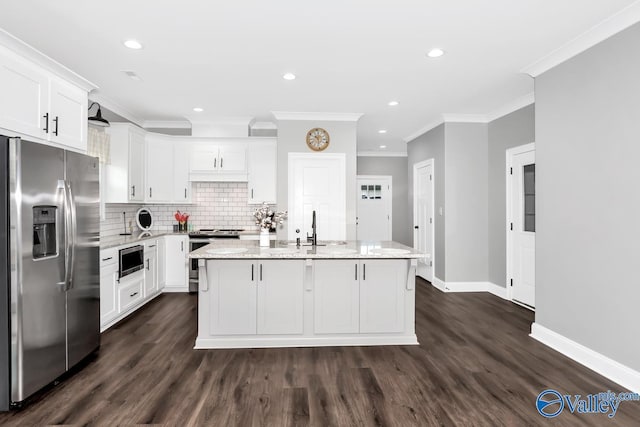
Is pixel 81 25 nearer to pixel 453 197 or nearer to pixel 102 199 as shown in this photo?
pixel 102 199

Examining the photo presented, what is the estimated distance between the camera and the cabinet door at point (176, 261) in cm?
511

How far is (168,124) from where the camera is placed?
551 cm

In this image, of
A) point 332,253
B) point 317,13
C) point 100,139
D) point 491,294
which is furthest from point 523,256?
point 100,139

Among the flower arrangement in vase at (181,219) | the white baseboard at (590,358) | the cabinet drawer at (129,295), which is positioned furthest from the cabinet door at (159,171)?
the white baseboard at (590,358)

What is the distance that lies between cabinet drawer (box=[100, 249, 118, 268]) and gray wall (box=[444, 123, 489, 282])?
454 centimetres

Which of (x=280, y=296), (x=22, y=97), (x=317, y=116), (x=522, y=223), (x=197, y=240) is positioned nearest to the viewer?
(x=22, y=97)

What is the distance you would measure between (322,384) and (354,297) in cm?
93

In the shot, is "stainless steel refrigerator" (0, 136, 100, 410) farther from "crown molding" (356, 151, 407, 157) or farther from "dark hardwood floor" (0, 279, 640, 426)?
→ "crown molding" (356, 151, 407, 157)

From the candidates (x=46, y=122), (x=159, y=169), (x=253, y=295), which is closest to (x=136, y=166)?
(x=159, y=169)

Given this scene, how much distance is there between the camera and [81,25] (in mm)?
2643

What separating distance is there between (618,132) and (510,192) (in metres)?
2.25

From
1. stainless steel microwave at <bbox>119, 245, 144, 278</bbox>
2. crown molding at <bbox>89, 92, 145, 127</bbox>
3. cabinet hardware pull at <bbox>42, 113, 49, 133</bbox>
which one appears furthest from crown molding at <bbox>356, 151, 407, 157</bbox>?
cabinet hardware pull at <bbox>42, 113, 49, 133</bbox>

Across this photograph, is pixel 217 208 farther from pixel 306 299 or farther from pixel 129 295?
pixel 306 299

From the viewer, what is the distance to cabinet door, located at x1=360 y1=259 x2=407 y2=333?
325cm
